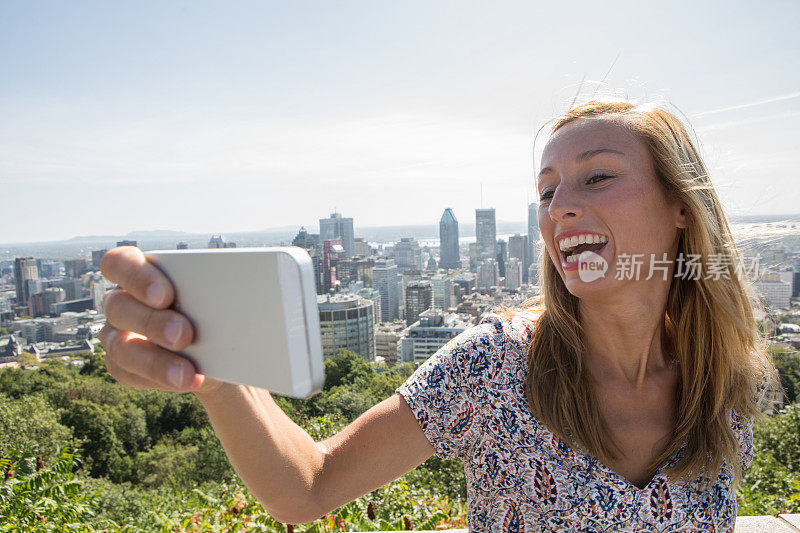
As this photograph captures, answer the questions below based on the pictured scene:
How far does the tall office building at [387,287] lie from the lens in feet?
153

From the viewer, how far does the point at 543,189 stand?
4.37 feet

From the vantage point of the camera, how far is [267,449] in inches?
37.8

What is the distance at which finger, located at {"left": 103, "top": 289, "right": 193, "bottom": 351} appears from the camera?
20.3 inches

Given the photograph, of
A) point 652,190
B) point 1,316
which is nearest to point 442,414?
point 652,190

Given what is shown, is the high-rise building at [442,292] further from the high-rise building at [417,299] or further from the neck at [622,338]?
the neck at [622,338]

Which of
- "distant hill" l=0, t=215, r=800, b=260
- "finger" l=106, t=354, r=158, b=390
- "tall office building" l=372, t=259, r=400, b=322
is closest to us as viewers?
"finger" l=106, t=354, r=158, b=390

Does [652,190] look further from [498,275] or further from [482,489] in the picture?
[498,275]

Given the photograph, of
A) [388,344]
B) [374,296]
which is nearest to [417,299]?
[374,296]

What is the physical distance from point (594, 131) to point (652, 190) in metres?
0.20

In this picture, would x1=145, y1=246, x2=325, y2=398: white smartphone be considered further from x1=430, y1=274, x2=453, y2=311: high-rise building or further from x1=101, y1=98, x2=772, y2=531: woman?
x1=430, y1=274, x2=453, y2=311: high-rise building

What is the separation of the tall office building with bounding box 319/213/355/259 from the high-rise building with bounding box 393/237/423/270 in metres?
8.45

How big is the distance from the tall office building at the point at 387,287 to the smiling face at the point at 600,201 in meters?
44.6

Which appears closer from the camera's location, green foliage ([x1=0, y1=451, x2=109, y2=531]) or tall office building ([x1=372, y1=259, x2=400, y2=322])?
green foliage ([x1=0, y1=451, x2=109, y2=531])

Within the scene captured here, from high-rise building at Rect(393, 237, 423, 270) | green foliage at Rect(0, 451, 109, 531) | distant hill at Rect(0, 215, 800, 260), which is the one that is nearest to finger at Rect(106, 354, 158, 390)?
green foliage at Rect(0, 451, 109, 531)
